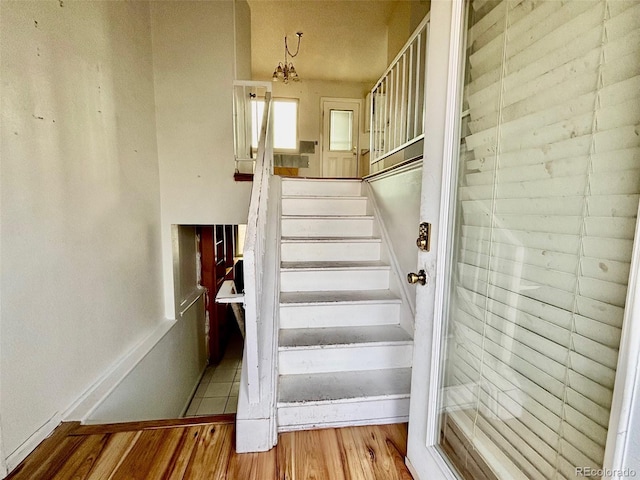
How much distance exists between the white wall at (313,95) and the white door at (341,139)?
127 millimetres

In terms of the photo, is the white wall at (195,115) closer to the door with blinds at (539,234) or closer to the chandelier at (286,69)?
the chandelier at (286,69)

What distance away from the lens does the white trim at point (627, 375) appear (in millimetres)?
525

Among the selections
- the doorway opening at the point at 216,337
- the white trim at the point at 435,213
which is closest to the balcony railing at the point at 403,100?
the white trim at the point at 435,213

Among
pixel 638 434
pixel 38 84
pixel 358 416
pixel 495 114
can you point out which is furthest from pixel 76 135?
pixel 638 434

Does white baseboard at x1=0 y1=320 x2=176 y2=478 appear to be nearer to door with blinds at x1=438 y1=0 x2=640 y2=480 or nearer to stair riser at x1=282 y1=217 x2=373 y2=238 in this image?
stair riser at x1=282 y1=217 x2=373 y2=238

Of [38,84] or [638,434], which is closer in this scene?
[638,434]

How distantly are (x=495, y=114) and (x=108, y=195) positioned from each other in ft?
6.93

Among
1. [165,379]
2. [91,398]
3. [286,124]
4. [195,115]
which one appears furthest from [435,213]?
[286,124]

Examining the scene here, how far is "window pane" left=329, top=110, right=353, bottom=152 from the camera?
620cm

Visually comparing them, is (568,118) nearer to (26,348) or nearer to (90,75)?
(26,348)

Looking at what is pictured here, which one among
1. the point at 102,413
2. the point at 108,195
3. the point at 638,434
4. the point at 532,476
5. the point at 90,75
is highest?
the point at 90,75

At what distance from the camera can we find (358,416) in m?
1.48

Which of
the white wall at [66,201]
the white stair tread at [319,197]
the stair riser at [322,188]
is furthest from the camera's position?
the stair riser at [322,188]

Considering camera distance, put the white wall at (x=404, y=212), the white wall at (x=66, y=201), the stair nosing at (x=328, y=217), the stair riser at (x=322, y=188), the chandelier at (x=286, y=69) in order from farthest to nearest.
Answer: the chandelier at (x=286, y=69), the stair riser at (x=322, y=188), the stair nosing at (x=328, y=217), the white wall at (x=404, y=212), the white wall at (x=66, y=201)
